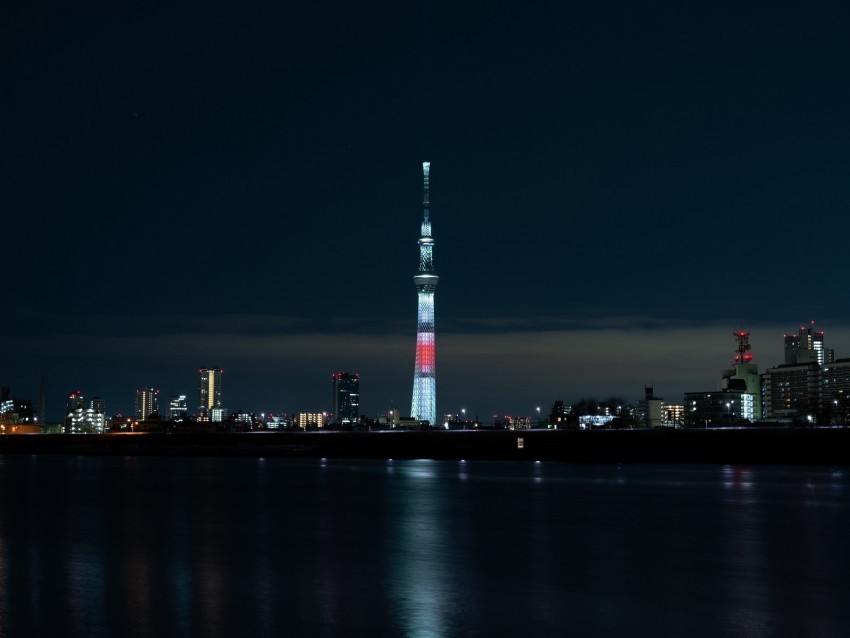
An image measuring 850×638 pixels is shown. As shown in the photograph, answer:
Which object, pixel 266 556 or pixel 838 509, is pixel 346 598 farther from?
pixel 838 509

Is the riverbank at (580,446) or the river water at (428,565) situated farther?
the riverbank at (580,446)

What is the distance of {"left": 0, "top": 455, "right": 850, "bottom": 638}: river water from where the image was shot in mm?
23469

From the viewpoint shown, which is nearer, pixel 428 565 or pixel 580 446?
pixel 428 565

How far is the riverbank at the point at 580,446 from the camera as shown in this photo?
13000 centimetres

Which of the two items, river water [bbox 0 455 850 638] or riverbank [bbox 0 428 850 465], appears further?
riverbank [bbox 0 428 850 465]

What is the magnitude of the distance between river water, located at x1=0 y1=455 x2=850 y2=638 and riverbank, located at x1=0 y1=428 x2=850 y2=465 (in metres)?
63.7

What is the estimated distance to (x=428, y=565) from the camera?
33875 millimetres

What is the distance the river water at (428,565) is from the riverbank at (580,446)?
6371cm

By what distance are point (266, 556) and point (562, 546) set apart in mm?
11400

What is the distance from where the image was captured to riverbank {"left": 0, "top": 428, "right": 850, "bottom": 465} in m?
130

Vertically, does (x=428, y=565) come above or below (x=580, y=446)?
above

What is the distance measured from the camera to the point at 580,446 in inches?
5684

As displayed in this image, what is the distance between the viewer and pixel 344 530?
45906mm

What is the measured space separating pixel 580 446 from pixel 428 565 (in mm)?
113125
